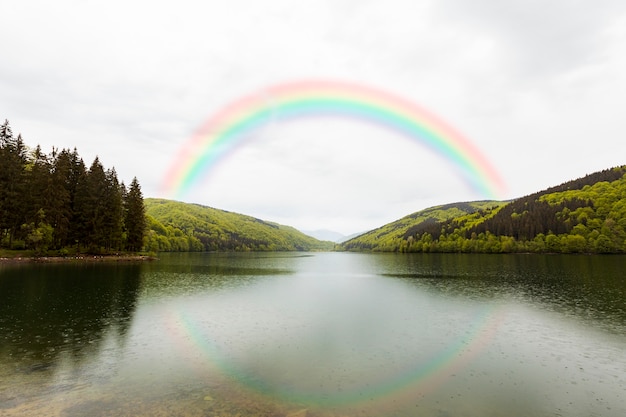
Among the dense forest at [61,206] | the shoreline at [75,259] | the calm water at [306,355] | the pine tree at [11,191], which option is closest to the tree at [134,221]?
the dense forest at [61,206]

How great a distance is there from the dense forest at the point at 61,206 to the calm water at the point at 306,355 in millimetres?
58049

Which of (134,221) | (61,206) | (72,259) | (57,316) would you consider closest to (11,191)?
(61,206)

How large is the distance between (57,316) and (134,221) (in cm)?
10561

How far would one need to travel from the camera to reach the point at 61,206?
108188 mm

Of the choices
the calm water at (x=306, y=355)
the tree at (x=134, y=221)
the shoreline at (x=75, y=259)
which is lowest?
the calm water at (x=306, y=355)

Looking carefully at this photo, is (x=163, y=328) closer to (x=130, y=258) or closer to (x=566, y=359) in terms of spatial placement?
(x=566, y=359)

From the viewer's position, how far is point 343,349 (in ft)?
100

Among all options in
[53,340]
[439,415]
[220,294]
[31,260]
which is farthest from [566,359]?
[31,260]

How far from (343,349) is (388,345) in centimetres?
459

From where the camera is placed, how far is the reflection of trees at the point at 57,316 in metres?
26.6

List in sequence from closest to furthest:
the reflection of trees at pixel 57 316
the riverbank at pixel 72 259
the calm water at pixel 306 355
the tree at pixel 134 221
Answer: the calm water at pixel 306 355
the reflection of trees at pixel 57 316
the riverbank at pixel 72 259
the tree at pixel 134 221

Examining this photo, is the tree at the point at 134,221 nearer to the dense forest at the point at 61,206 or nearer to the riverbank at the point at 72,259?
the dense forest at the point at 61,206

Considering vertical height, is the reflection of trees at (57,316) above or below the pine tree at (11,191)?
below

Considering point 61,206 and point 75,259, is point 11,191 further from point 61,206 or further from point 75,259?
point 75,259
